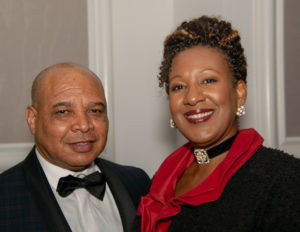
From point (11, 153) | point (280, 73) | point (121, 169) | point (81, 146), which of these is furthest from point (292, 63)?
point (11, 153)

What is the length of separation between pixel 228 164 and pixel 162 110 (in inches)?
60.2

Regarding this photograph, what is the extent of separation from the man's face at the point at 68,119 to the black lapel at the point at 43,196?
11cm

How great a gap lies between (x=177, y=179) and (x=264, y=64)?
4.23 ft

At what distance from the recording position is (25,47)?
2.56 meters

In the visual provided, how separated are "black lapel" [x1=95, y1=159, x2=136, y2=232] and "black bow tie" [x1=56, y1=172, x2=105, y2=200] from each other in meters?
0.09

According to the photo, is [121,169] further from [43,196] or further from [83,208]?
[43,196]

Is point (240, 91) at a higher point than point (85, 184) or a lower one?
higher

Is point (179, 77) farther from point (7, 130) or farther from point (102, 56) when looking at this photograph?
point (7, 130)

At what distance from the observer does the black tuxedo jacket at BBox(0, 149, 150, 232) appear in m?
1.64

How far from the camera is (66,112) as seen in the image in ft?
6.16

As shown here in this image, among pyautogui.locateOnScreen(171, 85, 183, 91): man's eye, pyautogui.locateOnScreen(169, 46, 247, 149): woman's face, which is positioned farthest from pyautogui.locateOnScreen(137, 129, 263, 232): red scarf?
pyautogui.locateOnScreen(171, 85, 183, 91): man's eye

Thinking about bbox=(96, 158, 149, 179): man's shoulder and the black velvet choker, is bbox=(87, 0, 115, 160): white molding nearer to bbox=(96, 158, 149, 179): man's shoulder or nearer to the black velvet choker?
bbox=(96, 158, 149, 179): man's shoulder

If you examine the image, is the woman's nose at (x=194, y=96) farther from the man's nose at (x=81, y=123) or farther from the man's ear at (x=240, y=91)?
the man's nose at (x=81, y=123)

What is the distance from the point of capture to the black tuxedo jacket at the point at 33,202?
5.37ft
